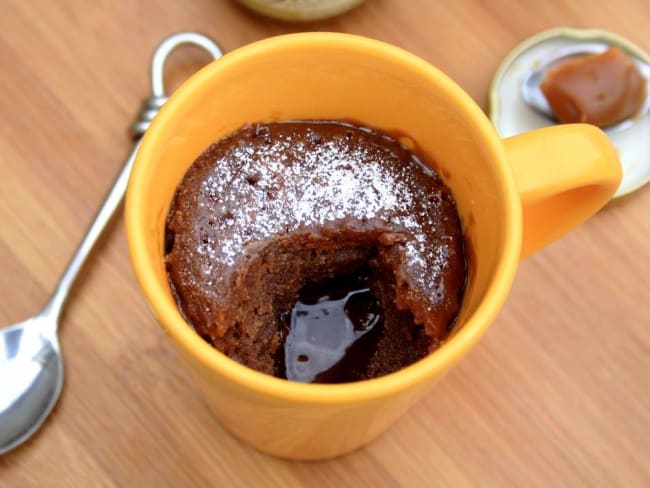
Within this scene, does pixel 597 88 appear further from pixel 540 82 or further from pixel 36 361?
pixel 36 361

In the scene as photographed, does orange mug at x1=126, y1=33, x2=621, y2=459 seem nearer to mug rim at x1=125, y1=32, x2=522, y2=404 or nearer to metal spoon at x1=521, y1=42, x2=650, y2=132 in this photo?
mug rim at x1=125, y1=32, x2=522, y2=404

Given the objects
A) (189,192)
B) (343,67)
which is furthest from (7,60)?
(343,67)

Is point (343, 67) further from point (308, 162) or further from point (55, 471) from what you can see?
point (55, 471)

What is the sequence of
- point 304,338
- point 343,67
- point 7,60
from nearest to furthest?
point 343,67, point 304,338, point 7,60

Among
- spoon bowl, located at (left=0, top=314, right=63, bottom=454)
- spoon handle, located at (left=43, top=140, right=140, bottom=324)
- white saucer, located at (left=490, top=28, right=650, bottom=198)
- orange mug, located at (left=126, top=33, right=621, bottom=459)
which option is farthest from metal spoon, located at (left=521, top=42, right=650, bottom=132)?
spoon bowl, located at (left=0, top=314, right=63, bottom=454)

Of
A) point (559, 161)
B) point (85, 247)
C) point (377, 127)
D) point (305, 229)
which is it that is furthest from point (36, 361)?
point (559, 161)

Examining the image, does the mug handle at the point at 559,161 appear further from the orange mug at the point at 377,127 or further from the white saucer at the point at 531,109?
the white saucer at the point at 531,109
